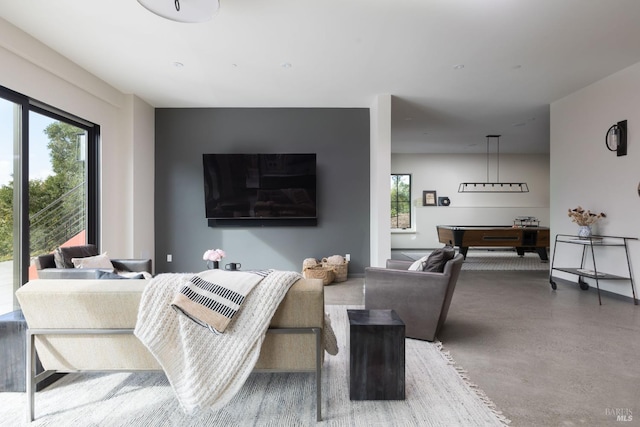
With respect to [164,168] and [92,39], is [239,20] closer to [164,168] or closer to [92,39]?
[92,39]

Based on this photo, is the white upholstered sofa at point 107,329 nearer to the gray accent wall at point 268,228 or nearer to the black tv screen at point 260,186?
the black tv screen at point 260,186

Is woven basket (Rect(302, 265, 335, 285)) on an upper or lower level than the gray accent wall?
lower

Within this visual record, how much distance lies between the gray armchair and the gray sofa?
2187 mm

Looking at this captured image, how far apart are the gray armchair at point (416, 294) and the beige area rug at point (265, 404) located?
1.83ft

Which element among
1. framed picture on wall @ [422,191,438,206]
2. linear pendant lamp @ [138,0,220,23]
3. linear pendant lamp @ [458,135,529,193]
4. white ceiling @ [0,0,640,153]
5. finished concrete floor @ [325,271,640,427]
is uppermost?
white ceiling @ [0,0,640,153]

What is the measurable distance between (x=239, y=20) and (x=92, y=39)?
5.16 feet

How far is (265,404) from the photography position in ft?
6.38

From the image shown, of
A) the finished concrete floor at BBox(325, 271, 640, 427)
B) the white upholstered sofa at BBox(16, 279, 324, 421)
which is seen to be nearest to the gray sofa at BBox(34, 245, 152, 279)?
the white upholstered sofa at BBox(16, 279, 324, 421)

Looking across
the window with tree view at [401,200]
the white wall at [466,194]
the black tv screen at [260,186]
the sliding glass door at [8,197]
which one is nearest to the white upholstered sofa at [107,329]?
the sliding glass door at [8,197]

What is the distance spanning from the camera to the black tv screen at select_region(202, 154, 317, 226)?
5.39 meters

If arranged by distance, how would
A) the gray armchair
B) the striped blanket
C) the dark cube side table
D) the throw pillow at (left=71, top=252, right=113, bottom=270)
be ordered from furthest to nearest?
the throw pillow at (left=71, top=252, right=113, bottom=270)
the gray armchair
the dark cube side table
the striped blanket

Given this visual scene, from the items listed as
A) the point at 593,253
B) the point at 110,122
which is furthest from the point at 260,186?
the point at 593,253

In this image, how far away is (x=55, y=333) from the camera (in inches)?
68.6

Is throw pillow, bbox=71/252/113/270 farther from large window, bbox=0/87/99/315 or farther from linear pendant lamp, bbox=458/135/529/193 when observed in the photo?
linear pendant lamp, bbox=458/135/529/193
